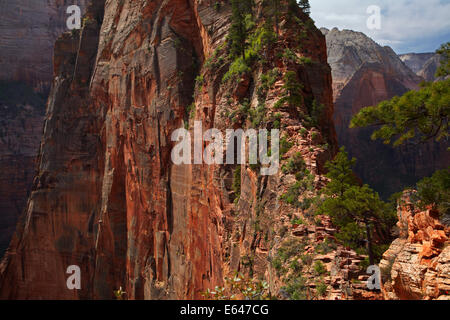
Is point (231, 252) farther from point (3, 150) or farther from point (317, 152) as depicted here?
point (3, 150)

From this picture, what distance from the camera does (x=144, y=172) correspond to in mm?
38094

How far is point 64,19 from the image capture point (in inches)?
4254

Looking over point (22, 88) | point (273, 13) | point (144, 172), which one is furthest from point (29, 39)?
point (273, 13)

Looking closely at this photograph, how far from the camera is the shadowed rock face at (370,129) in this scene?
268 ft

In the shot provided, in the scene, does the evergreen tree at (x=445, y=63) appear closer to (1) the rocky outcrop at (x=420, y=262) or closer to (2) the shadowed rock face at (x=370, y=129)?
(1) the rocky outcrop at (x=420, y=262)

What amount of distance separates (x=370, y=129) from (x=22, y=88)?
92.5 meters

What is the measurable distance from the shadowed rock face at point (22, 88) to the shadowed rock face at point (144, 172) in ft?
119

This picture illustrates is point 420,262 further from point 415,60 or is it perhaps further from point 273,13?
point 415,60

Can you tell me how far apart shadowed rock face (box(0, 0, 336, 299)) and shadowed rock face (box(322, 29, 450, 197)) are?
58.5 m

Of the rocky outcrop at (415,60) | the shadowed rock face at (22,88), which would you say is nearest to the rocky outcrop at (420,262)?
the shadowed rock face at (22,88)

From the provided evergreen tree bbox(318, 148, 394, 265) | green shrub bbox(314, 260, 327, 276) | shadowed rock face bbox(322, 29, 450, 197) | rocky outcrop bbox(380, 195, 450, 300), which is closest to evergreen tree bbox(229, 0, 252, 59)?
evergreen tree bbox(318, 148, 394, 265)

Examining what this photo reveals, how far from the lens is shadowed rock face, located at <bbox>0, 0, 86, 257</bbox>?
86.2 meters

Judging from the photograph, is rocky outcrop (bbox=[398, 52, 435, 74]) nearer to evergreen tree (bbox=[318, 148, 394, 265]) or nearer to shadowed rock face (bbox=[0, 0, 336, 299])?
shadowed rock face (bbox=[0, 0, 336, 299])

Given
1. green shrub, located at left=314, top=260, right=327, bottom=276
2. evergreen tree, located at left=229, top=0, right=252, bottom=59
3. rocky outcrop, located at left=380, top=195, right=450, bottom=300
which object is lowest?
green shrub, located at left=314, top=260, right=327, bottom=276
